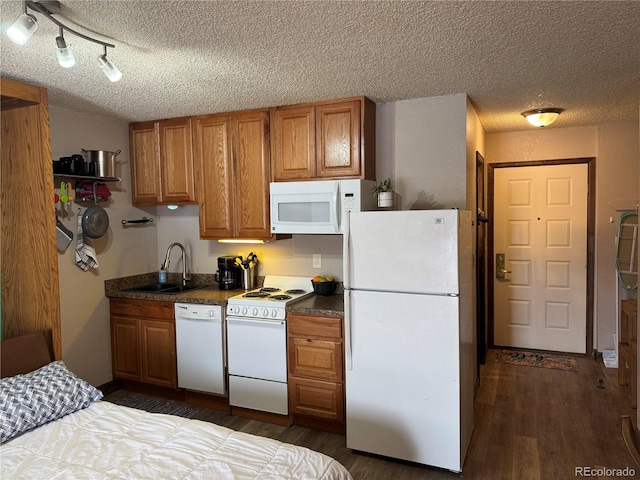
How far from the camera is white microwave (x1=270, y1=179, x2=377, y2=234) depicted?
123 inches

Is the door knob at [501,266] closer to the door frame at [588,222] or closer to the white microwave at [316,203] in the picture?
the door frame at [588,222]

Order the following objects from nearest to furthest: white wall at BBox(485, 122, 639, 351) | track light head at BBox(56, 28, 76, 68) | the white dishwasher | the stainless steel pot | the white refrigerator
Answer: track light head at BBox(56, 28, 76, 68) → the white refrigerator → the white dishwasher → the stainless steel pot → white wall at BBox(485, 122, 639, 351)

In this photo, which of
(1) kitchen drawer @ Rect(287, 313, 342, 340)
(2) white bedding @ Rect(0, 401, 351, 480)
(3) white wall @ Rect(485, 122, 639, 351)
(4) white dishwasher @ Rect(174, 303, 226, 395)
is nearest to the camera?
(2) white bedding @ Rect(0, 401, 351, 480)

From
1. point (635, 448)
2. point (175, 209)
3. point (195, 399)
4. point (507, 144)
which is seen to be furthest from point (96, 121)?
point (635, 448)

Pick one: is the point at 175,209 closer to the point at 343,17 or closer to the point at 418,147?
the point at 418,147

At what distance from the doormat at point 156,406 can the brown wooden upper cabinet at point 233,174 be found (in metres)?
1.41

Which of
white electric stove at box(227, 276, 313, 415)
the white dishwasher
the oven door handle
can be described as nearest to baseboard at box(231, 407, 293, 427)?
white electric stove at box(227, 276, 313, 415)

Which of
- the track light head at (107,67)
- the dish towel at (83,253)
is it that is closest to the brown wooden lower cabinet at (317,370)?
the dish towel at (83,253)

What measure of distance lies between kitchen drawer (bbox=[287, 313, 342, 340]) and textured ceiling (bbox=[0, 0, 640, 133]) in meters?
1.57

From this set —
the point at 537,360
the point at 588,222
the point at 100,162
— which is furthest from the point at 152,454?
the point at 588,222

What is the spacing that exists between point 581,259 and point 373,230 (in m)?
3.04

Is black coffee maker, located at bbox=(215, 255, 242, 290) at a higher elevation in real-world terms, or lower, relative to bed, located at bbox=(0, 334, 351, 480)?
higher

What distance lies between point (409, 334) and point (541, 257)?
2.83 meters

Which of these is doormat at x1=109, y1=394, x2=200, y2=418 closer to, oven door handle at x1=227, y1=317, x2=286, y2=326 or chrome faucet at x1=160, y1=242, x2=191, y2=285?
oven door handle at x1=227, y1=317, x2=286, y2=326
